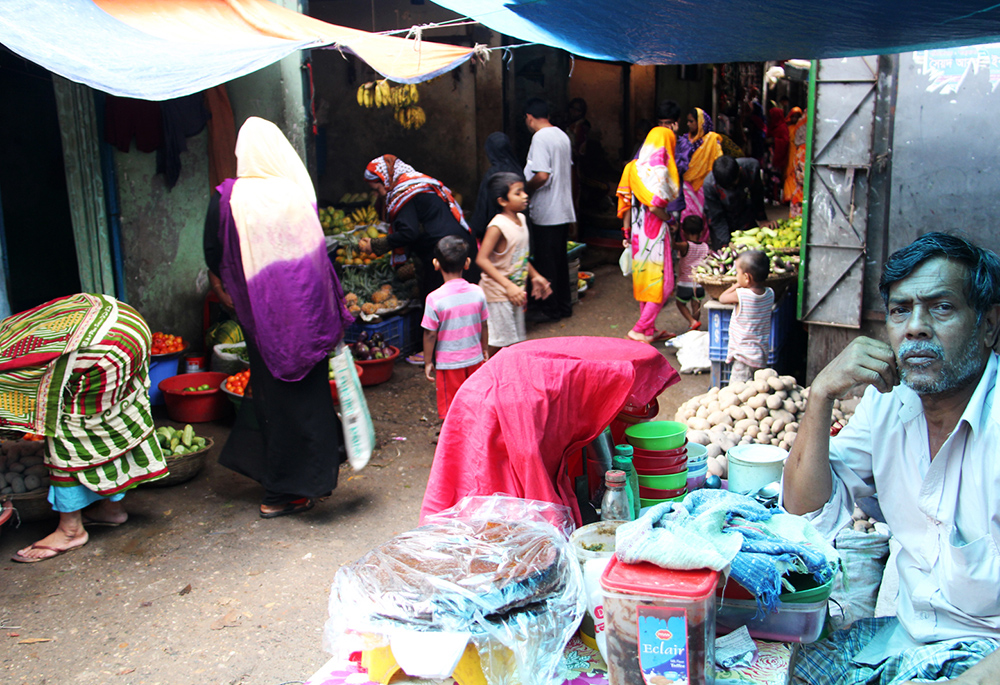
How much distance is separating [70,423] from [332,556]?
56.3 inches

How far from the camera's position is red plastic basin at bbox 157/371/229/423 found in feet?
19.9

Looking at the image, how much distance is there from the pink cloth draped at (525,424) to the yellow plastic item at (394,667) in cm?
60

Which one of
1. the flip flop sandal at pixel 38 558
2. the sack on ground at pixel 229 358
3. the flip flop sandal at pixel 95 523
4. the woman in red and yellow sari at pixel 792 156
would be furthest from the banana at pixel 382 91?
the woman in red and yellow sari at pixel 792 156

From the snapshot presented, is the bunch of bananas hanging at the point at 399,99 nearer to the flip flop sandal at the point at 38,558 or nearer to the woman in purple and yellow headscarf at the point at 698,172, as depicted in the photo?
the woman in purple and yellow headscarf at the point at 698,172

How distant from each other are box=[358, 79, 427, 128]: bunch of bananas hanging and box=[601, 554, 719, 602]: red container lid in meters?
6.86

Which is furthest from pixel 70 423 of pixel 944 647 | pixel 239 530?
pixel 944 647

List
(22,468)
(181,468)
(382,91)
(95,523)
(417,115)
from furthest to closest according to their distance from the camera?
(417,115), (382,91), (181,468), (95,523), (22,468)

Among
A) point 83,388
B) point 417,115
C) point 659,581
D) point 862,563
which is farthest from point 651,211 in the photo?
point 659,581

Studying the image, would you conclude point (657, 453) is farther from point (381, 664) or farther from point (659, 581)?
point (381, 664)

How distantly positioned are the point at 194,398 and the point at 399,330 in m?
2.12

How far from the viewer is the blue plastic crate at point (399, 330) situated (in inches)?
289

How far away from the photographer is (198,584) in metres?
4.04

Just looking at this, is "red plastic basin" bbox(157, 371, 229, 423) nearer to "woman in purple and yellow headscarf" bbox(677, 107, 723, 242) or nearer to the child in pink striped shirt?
the child in pink striped shirt

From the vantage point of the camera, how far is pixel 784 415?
517 centimetres
